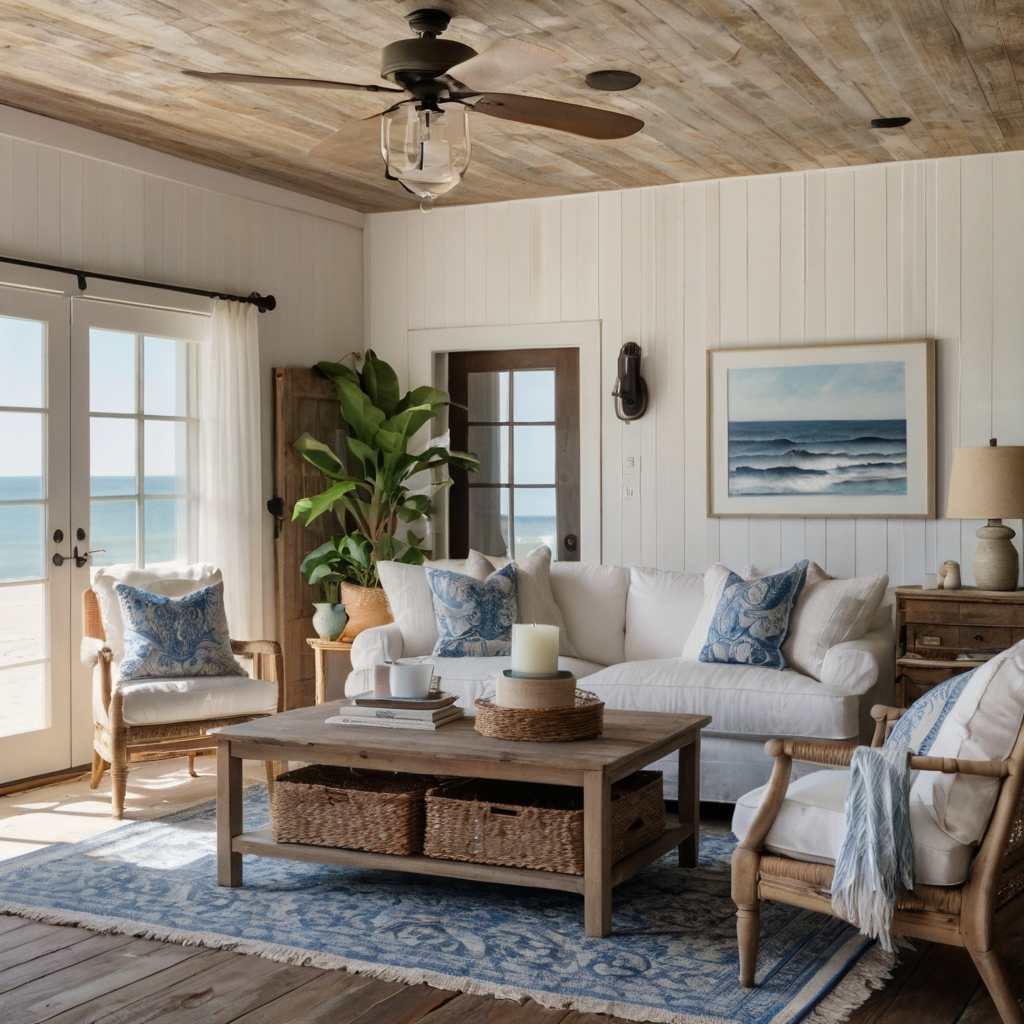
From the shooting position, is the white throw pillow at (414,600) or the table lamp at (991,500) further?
the white throw pillow at (414,600)

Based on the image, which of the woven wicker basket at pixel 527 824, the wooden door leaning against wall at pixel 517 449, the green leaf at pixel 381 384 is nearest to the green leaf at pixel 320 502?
the green leaf at pixel 381 384

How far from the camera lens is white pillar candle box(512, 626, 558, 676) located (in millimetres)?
3520

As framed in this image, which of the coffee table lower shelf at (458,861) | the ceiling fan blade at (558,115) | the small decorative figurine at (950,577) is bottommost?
the coffee table lower shelf at (458,861)

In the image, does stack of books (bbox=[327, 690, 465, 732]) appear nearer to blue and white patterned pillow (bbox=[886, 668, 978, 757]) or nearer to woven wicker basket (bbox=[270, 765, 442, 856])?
woven wicker basket (bbox=[270, 765, 442, 856])

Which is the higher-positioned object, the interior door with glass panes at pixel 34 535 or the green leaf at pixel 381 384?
the green leaf at pixel 381 384

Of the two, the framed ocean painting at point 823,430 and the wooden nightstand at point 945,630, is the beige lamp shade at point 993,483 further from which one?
the framed ocean painting at point 823,430

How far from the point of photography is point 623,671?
4.68 m

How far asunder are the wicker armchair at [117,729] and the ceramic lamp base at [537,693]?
1.27 meters

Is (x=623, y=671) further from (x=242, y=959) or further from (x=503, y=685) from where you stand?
(x=242, y=959)

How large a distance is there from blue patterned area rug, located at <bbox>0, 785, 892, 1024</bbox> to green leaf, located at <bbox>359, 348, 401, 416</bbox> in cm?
299

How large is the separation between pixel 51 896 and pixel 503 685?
1.45m

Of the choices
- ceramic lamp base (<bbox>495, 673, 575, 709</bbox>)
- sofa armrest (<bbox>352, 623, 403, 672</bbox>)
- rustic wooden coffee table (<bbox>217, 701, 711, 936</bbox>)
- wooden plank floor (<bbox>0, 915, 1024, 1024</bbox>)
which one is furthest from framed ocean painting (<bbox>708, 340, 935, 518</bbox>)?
wooden plank floor (<bbox>0, 915, 1024, 1024</bbox>)

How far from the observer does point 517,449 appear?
22.0ft

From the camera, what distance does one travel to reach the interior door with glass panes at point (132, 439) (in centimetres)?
525
